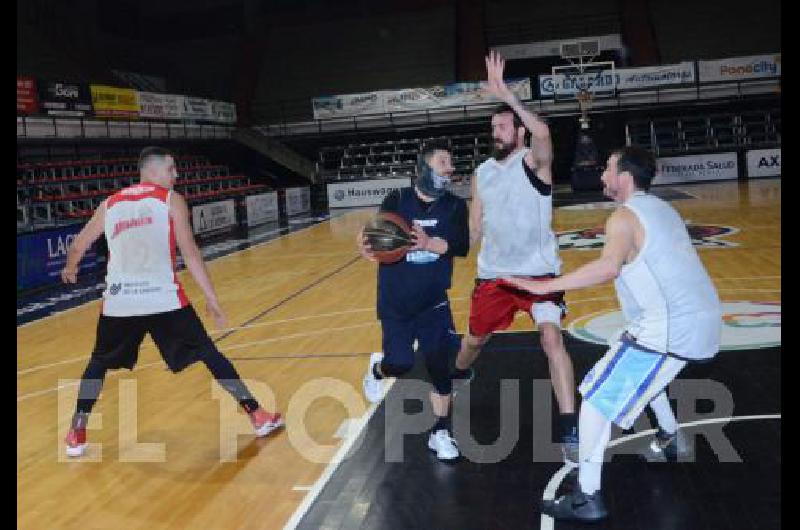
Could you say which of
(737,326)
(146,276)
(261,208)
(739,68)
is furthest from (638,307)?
(739,68)

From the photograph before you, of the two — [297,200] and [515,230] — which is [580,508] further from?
[297,200]

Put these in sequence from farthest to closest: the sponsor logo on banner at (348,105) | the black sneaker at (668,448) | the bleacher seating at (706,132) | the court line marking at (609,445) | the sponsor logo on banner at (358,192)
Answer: the sponsor logo on banner at (348,105) → the bleacher seating at (706,132) → the sponsor logo on banner at (358,192) → the black sneaker at (668,448) → the court line marking at (609,445)

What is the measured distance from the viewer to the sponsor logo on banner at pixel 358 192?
92.2 feet

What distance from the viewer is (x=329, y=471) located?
17.8ft

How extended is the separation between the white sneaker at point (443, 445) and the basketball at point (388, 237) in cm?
121

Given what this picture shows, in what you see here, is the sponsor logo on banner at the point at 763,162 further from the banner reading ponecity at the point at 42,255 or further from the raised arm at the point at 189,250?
the raised arm at the point at 189,250

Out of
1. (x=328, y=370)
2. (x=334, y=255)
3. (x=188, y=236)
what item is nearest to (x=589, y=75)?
(x=334, y=255)

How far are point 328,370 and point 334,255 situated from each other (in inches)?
354

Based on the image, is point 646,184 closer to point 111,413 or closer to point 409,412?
point 409,412

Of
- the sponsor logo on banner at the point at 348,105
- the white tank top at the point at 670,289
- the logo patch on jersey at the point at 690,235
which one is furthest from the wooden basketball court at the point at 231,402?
the sponsor logo on banner at the point at 348,105

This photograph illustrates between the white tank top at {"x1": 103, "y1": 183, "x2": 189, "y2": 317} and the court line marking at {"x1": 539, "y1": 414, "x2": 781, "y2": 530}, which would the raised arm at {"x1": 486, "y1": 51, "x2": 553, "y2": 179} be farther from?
the white tank top at {"x1": 103, "y1": 183, "x2": 189, "y2": 317}

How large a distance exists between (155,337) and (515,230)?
269 cm
